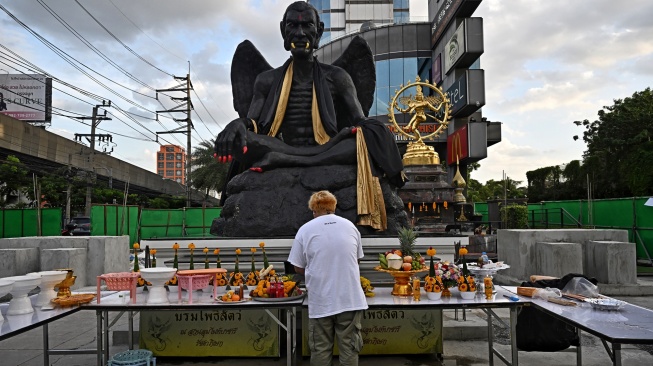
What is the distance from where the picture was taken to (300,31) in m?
8.02

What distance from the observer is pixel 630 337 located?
3.09 meters

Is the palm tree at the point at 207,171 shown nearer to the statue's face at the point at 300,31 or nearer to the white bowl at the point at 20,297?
the statue's face at the point at 300,31

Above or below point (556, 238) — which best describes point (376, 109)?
above

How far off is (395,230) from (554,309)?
12.5 feet

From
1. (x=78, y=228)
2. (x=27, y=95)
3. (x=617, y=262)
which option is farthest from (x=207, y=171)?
(x=617, y=262)

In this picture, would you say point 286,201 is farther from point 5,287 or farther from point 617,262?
point 617,262

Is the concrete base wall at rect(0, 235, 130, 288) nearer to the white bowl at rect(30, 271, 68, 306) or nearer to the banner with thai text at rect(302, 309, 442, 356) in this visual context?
the white bowl at rect(30, 271, 68, 306)

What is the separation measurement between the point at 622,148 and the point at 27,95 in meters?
44.2

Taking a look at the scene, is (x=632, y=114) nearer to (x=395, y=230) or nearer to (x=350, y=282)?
(x=395, y=230)

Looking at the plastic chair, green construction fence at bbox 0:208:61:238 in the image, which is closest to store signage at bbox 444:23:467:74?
green construction fence at bbox 0:208:61:238

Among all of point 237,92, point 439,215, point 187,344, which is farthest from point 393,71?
Result: point 187,344

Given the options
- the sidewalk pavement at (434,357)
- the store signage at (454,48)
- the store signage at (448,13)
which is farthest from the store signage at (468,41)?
the sidewalk pavement at (434,357)

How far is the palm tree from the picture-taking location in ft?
104

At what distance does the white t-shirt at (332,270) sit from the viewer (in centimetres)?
354
